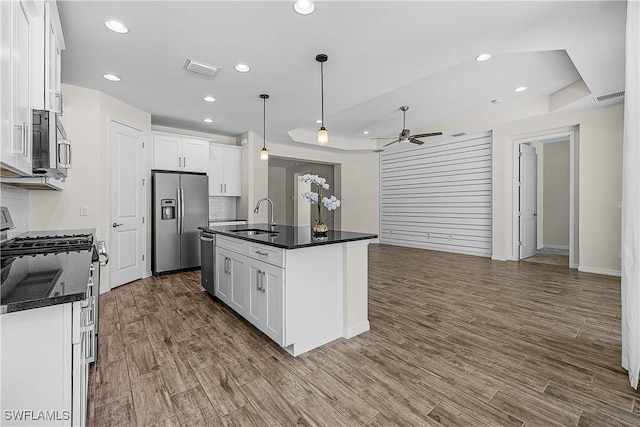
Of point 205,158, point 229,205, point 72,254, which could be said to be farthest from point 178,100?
point 72,254

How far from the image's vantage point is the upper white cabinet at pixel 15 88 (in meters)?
1.16

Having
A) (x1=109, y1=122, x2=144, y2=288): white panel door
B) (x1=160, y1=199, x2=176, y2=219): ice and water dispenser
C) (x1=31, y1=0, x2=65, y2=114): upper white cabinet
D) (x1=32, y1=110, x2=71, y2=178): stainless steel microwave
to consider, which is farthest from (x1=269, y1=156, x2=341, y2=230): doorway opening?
(x1=32, y1=110, x2=71, y2=178): stainless steel microwave

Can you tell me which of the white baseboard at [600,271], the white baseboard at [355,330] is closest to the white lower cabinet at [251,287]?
the white baseboard at [355,330]

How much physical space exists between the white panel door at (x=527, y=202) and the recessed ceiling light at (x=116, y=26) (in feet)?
22.2

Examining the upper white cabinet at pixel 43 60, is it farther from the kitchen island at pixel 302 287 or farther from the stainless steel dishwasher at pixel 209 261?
the stainless steel dishwasher at pixel 209 261

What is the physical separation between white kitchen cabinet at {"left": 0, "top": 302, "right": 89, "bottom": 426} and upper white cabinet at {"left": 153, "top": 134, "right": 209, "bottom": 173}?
4500 millimetres

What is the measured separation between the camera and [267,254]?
2.52 meters

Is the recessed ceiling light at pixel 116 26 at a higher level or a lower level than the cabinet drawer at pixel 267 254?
higher

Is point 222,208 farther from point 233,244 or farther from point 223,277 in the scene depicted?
point 233,244

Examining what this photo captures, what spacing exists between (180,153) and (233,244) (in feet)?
10.0

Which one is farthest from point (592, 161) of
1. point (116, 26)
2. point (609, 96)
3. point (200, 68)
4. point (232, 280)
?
point (116, 26)

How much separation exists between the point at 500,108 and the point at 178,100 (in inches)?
225

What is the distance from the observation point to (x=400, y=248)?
309 inches

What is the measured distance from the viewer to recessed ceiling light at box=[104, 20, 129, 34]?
8.18 ft
